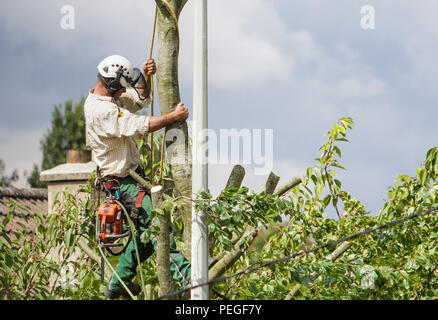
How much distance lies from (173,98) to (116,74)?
684 mm

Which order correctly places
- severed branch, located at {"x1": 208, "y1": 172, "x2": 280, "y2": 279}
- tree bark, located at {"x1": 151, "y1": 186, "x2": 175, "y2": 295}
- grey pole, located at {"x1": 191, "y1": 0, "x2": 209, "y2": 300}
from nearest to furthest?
grey pole, located at {"x1": 191, "y1": 0, "x2": 209, "y2": 300}
tree bark, located at {"x1": 151, "y1": 186, "x2": 175, "y2": 295}
severed branch, located at {"x1": 208, "y1": 172, "x2": 280, "y2": 279}

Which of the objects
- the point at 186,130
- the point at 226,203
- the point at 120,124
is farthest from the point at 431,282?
the point at 120,124

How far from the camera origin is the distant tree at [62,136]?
27094 mm

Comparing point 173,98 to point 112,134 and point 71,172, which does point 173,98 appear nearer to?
point 112,134

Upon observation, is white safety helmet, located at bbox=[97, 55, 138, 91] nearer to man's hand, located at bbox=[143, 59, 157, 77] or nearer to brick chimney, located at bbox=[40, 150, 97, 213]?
man's hand, located at bbox=[143, 59, 157, 77]

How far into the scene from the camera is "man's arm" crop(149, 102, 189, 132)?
4.10 m

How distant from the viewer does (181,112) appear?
13.5 feet

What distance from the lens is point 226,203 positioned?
12.7ft

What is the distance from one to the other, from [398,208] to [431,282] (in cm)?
63

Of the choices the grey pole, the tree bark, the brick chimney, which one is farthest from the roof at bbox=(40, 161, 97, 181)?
the grey pole

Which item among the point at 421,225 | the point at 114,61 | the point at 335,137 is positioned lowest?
the point at 421,225

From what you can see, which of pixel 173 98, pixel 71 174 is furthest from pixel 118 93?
pixel 71 174

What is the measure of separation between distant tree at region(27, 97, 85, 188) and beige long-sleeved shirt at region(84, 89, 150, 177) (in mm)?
22787
